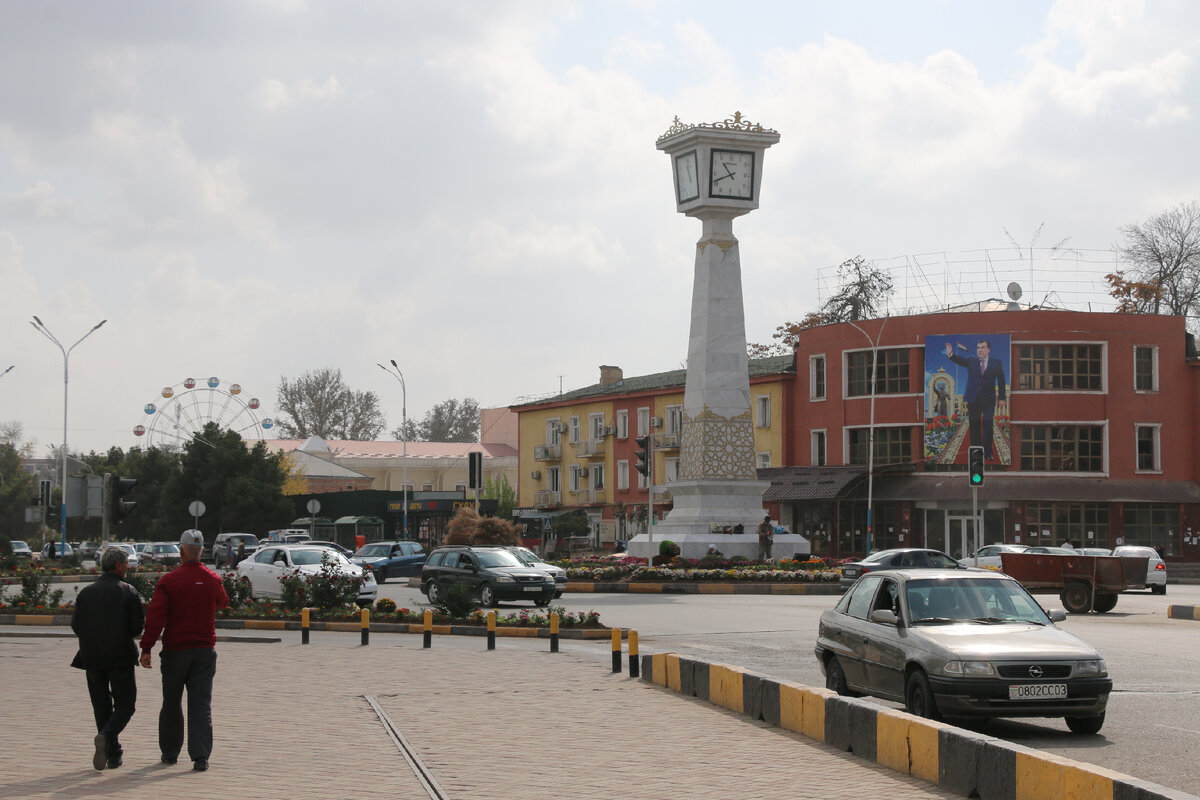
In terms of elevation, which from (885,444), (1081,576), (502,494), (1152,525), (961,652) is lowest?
(1081,576)

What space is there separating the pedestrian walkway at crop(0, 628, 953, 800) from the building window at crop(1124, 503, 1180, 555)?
142 ft

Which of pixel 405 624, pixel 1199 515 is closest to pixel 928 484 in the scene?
pixel 1199 515

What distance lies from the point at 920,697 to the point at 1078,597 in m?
18.5

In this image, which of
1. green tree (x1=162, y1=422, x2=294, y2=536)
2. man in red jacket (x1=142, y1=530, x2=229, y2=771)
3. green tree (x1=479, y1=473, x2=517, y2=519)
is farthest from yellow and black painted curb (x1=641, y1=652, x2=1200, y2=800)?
green tree (x1=479, y1=473, x2=517, y2=519)

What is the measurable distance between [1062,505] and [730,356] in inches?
749

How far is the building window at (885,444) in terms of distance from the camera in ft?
196

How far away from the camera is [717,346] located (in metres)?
44.4

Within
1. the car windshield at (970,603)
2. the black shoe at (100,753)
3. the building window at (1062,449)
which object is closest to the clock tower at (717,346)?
the building window at (1062,449)

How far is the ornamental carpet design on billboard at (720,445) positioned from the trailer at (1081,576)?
636 inches

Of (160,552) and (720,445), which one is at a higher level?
(720,445)

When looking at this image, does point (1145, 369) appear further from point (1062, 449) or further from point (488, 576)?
point (488, 576)

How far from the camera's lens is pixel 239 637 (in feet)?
73.8

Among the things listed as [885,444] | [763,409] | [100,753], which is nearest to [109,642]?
[100,753]

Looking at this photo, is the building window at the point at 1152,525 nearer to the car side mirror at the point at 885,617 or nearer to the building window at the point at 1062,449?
the building window at the point at 1062,449
